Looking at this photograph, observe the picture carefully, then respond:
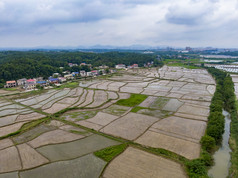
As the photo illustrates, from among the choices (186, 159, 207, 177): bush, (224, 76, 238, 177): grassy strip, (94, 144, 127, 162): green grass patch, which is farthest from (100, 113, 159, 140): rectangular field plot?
(224, 76, 238, 177): grassy strip

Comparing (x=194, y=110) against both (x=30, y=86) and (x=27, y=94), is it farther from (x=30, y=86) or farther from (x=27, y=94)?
(x=30, y=86)

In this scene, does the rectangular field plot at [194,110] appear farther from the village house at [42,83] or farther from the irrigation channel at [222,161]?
the village house at [42,83]

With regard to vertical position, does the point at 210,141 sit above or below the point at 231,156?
above

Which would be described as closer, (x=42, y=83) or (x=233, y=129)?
(x=233, y=129)

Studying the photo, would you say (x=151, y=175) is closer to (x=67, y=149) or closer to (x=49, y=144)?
(x=67, y=149)

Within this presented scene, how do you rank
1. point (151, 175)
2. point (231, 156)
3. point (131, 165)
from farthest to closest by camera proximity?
point (231, 156) → point (131, 165) → point (151, 175)

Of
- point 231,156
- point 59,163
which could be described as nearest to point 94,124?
point 59,163

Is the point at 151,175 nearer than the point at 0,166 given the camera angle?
Yes

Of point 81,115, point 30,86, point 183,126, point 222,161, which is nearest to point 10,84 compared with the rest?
point 30,86
